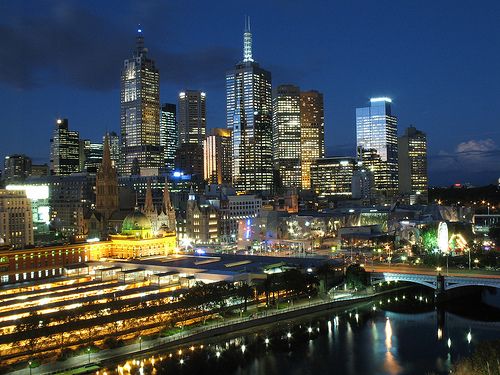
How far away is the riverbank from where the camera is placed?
5185cm

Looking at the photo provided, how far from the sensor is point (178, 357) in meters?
56.5

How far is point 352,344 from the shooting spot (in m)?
61.1

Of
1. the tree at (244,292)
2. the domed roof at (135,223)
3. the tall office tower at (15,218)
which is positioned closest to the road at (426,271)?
the tree at (244,292)

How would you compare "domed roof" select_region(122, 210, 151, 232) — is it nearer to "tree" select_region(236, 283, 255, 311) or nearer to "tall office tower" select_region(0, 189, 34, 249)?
"tree" select_region(236, 283, 255, 311)

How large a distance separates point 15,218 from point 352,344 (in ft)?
283

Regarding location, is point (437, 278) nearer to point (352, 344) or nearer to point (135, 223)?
point (352, 344)

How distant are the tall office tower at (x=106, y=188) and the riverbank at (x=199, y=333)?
66.6m

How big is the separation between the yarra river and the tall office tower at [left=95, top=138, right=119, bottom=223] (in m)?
70.0

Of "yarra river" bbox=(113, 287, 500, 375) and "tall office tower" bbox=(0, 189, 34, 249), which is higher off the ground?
"tall office tower" bbox=(0, 189, 34, 249)

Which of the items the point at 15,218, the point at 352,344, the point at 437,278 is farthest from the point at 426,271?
the point at 15,218

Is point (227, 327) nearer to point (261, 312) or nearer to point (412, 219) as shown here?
point (261, 312)

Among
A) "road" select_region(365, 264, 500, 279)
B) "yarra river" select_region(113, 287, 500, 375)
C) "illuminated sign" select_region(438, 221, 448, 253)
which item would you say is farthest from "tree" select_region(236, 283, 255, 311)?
"illuminated sign" select_region(438, 221, 448, 253)

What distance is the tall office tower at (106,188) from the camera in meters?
130

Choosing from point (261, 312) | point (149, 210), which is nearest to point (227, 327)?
point (261, 312)
